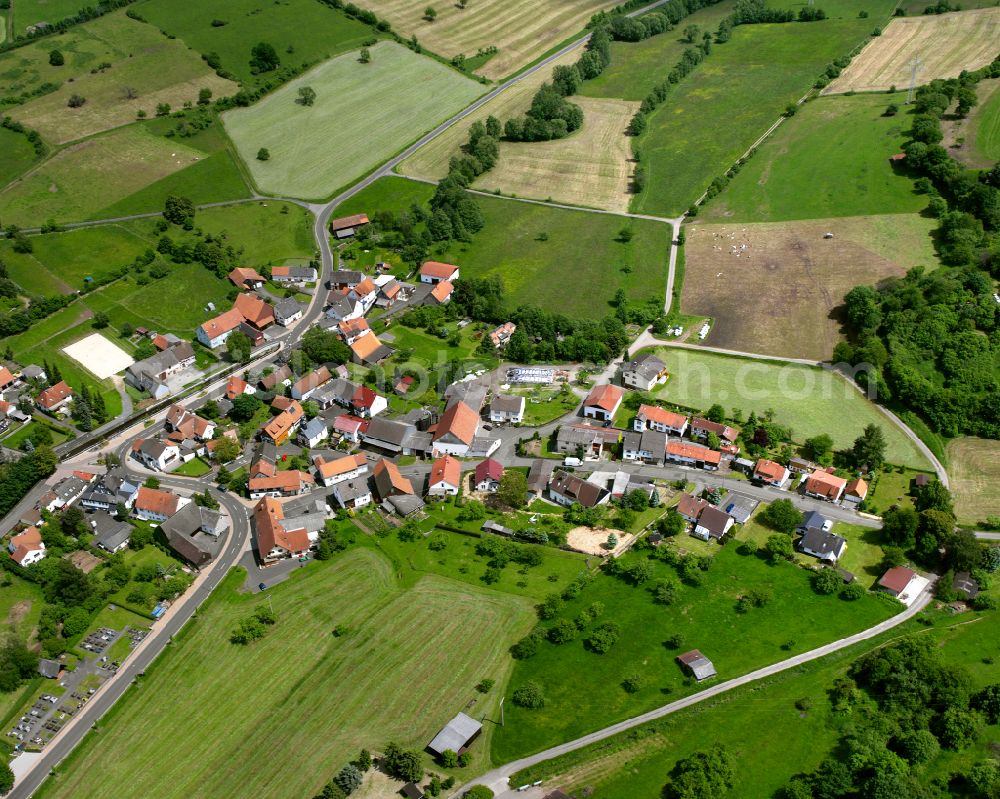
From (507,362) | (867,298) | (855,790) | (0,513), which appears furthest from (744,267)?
(0,513)

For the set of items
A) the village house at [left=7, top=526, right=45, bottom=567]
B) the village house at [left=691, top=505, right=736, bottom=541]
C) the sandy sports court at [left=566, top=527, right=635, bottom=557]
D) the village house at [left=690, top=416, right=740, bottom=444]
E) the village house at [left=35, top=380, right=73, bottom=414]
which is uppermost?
the village house at [left=35, top=380, right=73, bottom=414]

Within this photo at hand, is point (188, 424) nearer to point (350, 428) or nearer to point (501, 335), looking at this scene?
point (350, 428)

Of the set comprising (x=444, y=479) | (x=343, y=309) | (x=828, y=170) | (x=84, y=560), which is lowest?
(x=84, y=560)

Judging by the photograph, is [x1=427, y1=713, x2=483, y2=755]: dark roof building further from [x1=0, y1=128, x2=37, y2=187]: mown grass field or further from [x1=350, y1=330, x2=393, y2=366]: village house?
[x1=0, y1=128, x2=37, y2=187]: mown grass field

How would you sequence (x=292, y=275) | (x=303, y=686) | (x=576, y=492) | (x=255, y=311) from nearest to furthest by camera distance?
(x=303, y=686), (x=576, y=492), (x=255, y=311), (x=292, y=275)

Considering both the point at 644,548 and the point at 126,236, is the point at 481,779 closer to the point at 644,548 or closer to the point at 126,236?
the point at 644,548

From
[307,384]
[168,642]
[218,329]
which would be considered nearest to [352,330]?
[307,384]

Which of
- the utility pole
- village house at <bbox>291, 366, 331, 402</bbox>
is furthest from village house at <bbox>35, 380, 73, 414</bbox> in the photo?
the utility pole
